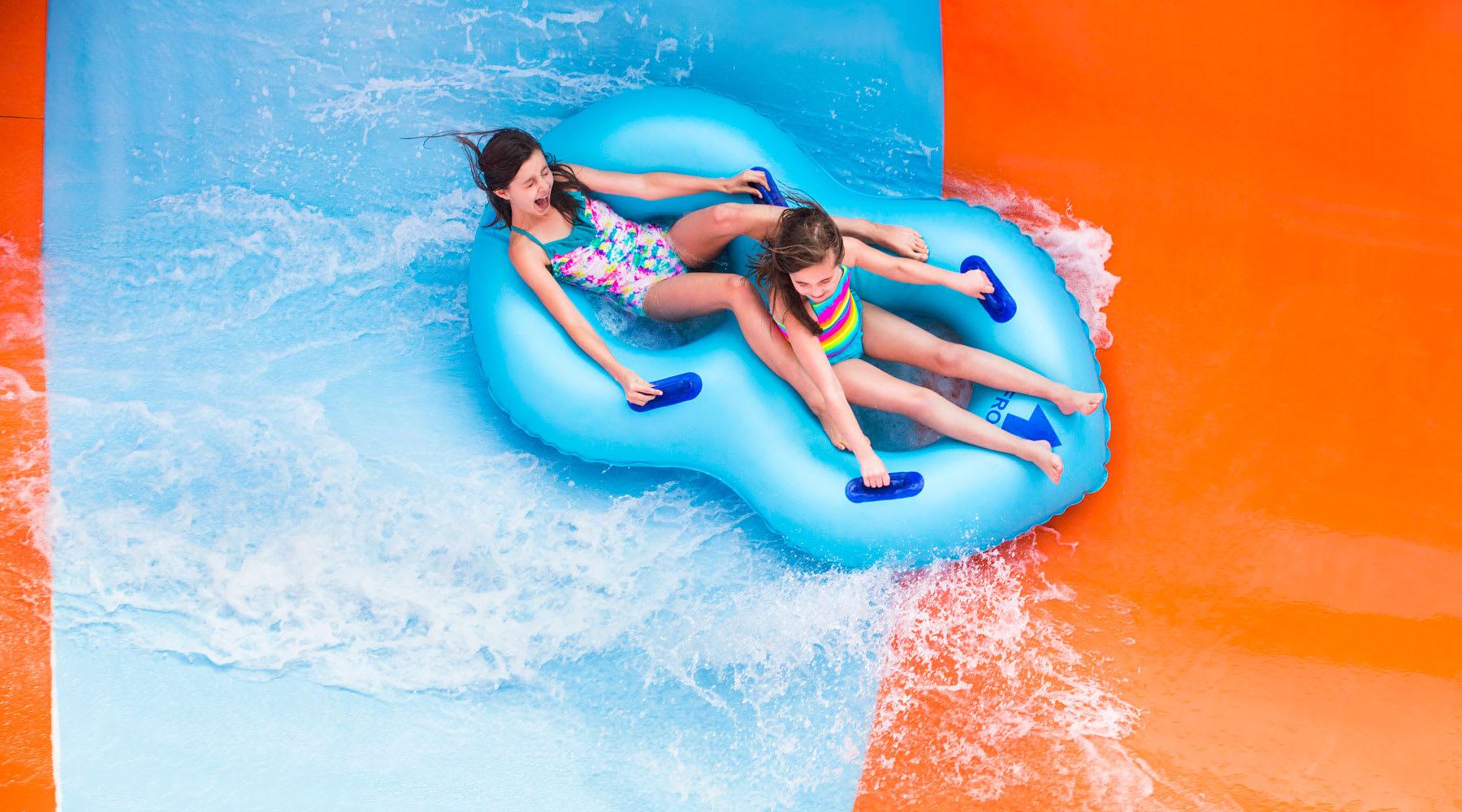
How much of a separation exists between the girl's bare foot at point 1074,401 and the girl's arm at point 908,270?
0.91 feet

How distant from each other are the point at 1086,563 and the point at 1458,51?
160 centimetres

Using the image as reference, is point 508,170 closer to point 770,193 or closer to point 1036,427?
point 770,193

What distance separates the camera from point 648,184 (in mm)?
2217

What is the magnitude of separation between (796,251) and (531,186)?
1.83ft

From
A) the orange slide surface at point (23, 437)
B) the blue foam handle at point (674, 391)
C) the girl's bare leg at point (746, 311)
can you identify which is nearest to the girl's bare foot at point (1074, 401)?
the girl's bare leg at point (746, 311)

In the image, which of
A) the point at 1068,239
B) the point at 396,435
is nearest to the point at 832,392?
the point at 1068,239

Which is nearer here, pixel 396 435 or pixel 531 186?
pixel 531 186

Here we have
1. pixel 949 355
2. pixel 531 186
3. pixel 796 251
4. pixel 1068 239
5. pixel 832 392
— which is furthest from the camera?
pixel 1068 239

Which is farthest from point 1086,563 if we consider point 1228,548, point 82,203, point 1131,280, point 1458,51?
point 82,203

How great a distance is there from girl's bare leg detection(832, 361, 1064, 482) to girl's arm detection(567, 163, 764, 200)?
47 cm

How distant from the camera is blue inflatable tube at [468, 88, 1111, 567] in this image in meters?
2.17

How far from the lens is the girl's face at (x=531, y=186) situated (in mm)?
1975

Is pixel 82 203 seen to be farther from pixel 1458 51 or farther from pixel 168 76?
pixel 1458 51

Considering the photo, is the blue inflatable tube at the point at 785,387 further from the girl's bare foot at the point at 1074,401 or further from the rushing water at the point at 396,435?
the rushing water at the point at 396,435
